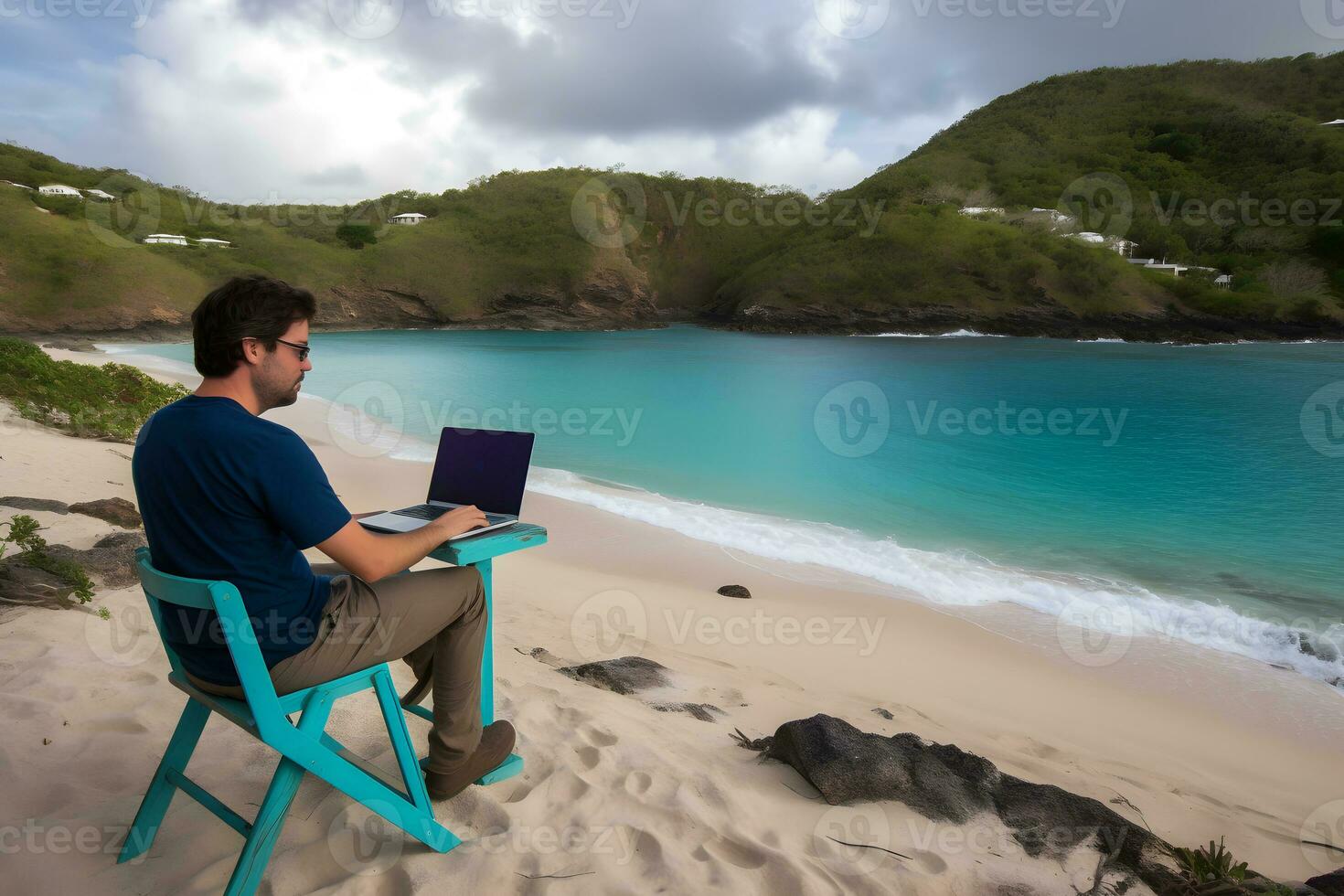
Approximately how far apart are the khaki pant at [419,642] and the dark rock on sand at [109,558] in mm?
2989

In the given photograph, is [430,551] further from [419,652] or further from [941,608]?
[941,608]

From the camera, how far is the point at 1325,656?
5.85 m

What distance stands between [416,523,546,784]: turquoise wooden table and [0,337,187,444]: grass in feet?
25.6

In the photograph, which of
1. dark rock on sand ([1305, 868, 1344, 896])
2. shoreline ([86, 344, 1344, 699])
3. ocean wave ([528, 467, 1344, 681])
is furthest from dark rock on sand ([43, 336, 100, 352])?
dark rock on sand ([1305, 868, 1344, 896])

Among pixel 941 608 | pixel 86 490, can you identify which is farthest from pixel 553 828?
pixel 86 490

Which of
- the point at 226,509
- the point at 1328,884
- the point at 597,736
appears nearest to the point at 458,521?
the point at 226,509

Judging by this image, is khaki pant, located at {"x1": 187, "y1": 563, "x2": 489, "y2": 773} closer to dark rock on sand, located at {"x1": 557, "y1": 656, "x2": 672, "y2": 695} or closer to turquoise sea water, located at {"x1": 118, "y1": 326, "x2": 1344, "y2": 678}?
dark rock on sand, located at {"x1": 557, "y1": 656, "x2": 672, "y2": 695}

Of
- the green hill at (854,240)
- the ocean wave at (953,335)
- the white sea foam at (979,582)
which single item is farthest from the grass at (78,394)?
the ocean wave at (953,335)

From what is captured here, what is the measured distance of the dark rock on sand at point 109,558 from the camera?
424 centimetres

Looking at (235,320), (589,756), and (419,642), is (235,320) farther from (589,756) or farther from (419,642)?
(589,756)

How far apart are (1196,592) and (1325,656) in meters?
2.00

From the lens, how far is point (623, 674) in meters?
3.93

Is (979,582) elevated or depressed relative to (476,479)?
depressed

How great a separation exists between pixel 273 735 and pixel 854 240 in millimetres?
71301
